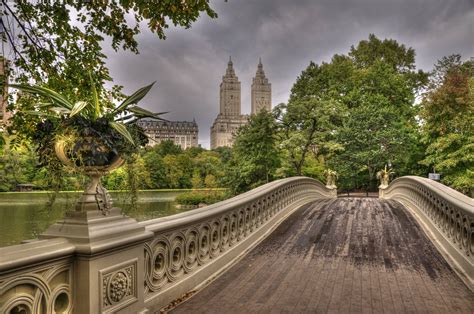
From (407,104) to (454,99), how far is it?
16.9 meters

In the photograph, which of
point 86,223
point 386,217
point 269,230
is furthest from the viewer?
point 386,217

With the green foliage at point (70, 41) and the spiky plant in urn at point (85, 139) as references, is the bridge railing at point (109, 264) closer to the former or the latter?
the spiky plant in urn at point (85, 139)

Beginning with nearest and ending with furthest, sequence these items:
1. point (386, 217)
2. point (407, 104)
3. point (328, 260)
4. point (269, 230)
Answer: point (328, 260)
point (269, 230)
point (386, 217)
point (407, 104)

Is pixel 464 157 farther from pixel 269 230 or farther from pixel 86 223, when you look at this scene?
pixel 86 223

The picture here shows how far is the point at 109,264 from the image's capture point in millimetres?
3016

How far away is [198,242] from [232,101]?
7291 inches

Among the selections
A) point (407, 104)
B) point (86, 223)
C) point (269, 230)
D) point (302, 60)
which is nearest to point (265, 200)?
point (269, 230)

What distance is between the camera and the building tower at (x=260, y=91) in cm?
17888

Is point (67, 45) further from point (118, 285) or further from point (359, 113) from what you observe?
point (359, 113)

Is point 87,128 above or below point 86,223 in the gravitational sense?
above

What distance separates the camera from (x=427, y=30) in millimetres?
22453

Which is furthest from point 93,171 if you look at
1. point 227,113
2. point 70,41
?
point 227,113

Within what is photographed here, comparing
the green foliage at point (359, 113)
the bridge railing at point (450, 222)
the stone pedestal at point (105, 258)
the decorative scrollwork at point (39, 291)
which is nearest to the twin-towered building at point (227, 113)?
the green foliage at point (359, 113)

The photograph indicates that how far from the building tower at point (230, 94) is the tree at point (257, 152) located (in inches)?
6268
